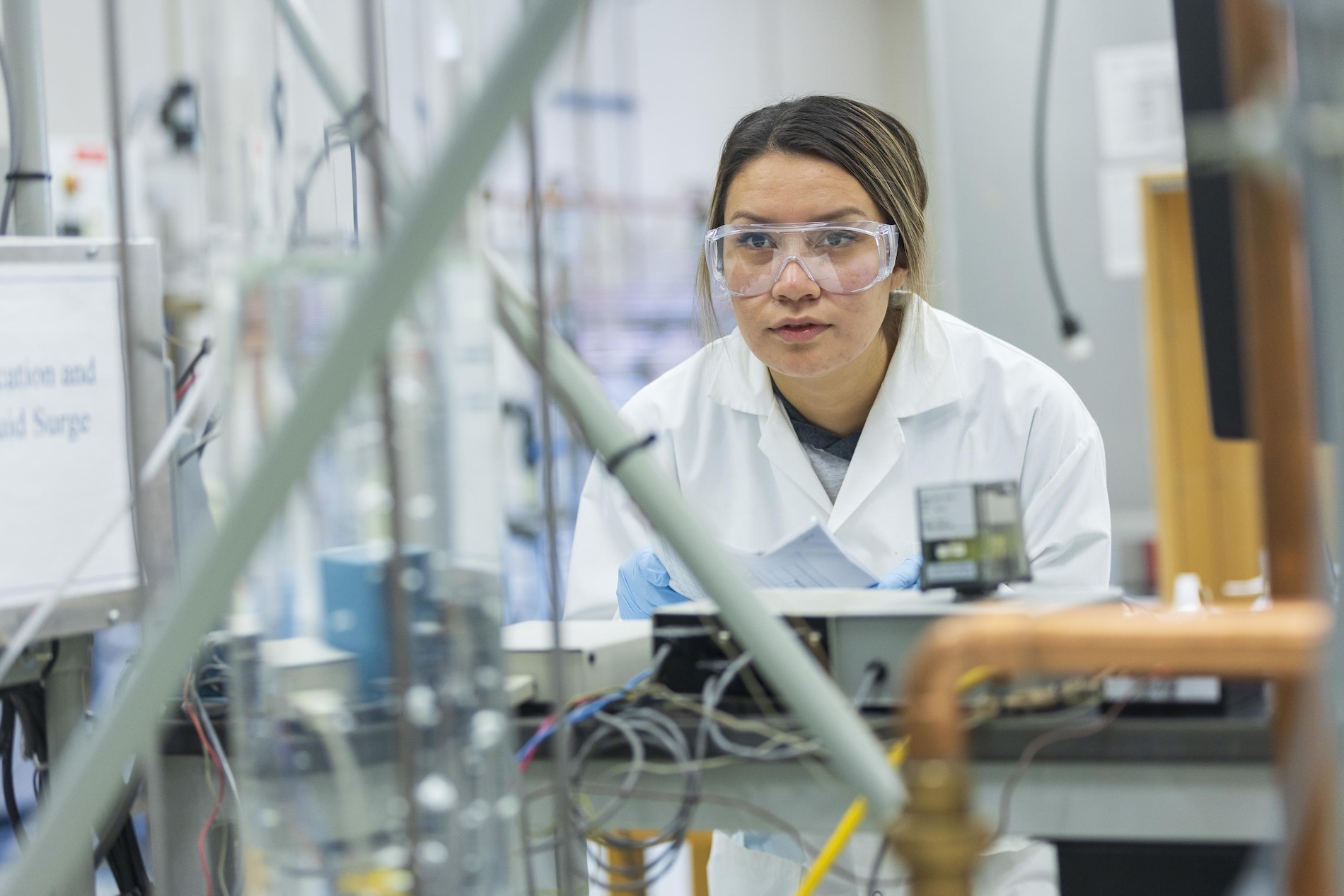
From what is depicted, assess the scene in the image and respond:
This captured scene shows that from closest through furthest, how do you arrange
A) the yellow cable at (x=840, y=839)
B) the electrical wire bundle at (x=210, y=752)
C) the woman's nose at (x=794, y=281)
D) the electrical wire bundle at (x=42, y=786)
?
1. the yellow cable at (x=840, y=839)
2. the electrical wire bundle at (x=210, y=752)
3. the electrical wire bundle at (x=42, y=786)
4. the woman's nose at (x=794, y=281)

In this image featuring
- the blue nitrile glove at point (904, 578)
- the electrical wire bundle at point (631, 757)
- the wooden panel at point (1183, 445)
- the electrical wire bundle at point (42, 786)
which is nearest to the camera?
the electrical wire bundle at point (631, 757)

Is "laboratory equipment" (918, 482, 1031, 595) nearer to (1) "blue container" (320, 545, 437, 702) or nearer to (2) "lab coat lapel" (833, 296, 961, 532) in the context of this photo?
(1) "blue container" (320, 545, 437, 702)

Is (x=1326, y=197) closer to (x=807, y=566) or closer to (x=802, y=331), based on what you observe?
(x=807, y=566)

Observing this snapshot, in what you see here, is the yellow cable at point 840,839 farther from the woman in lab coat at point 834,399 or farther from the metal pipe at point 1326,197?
the woman in lab coat at point 834,399

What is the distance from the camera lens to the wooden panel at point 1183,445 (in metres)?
2.91

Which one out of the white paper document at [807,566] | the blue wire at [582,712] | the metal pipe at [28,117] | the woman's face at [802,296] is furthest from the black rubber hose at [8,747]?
the woman's face at [802,296]

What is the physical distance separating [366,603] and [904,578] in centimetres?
83

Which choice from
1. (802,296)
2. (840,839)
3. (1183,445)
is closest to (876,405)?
(802,296)

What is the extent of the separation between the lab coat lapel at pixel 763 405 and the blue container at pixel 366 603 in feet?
3.54

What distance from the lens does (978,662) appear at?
52 centimetres

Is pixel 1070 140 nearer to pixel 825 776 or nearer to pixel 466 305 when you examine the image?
pixel 825 776

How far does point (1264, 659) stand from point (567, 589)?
136cm

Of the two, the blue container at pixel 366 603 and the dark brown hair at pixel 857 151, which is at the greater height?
the dark brown hair at pixel 857 151

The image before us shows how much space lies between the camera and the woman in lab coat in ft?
5.16
